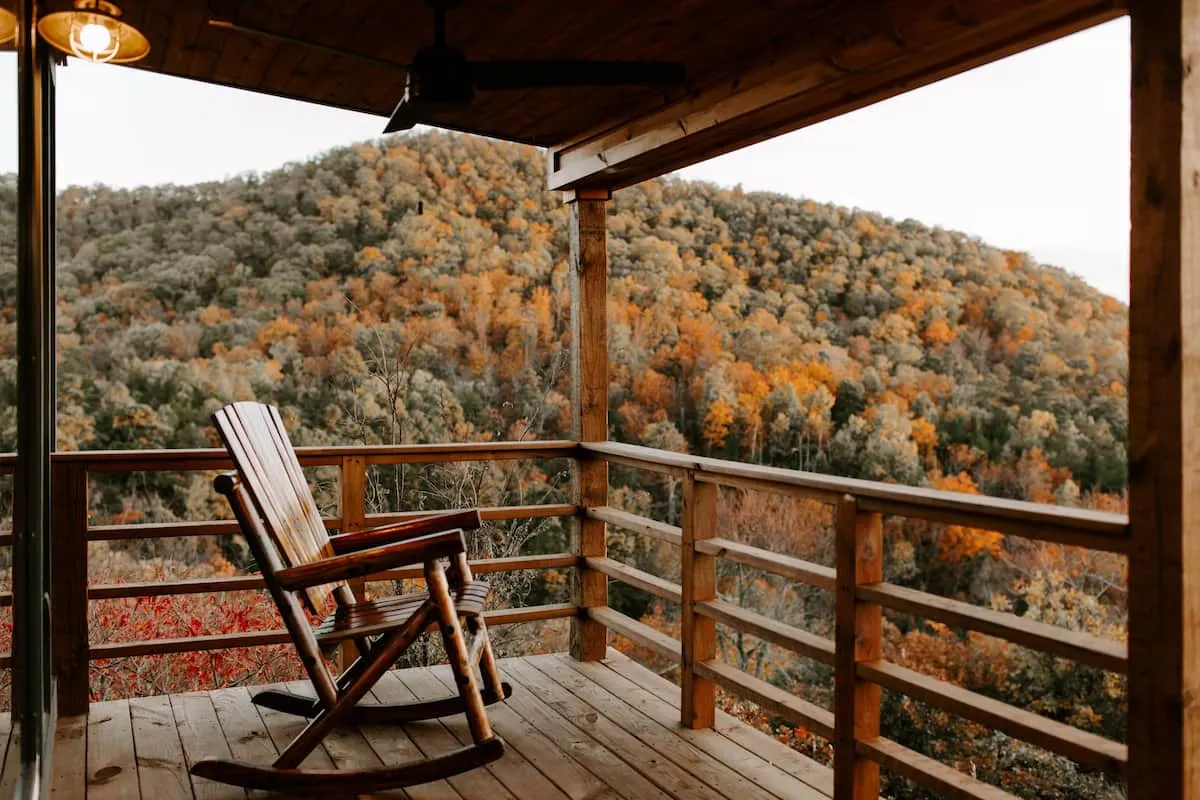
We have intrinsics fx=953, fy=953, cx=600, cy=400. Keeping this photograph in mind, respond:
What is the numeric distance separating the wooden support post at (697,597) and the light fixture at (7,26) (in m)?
2.16

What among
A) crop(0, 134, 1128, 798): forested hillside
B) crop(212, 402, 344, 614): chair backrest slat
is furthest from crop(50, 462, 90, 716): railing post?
crop(0, 134, 1128, 798): forested hillside

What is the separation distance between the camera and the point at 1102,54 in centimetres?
1501

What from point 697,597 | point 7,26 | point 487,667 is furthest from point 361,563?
point 7,26

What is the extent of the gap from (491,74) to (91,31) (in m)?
1.11

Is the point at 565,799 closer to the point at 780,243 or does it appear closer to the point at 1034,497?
the point at 1034,497

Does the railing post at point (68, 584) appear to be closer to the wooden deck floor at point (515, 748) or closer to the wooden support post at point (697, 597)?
the wooden deck floor at point (515, 748)

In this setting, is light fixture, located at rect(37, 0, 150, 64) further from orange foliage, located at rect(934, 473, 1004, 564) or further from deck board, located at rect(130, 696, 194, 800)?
orange foliage, located at rect(934, 473, 1004, 564)

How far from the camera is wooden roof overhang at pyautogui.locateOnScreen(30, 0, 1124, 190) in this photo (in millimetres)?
2373

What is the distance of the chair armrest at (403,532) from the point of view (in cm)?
313

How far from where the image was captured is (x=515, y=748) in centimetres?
293

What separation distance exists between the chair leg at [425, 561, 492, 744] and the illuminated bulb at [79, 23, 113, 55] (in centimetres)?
174

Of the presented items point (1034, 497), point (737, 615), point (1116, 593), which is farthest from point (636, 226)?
point (737, 615)

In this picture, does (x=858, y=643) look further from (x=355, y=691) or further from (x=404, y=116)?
(x=404, y=116)

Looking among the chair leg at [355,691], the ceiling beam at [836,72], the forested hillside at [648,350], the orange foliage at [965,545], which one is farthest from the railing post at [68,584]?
the orange foliage at [965,545]
